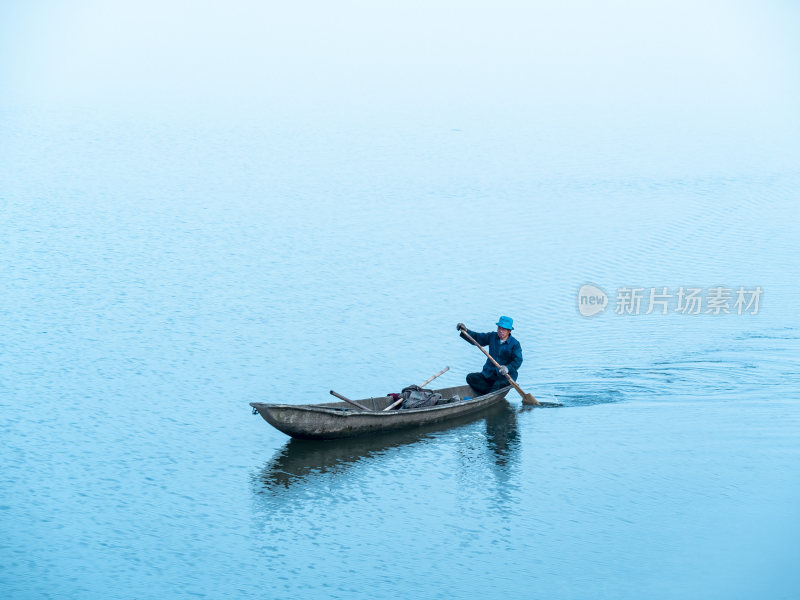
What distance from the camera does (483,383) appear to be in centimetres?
1609

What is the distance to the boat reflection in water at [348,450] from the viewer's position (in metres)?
13.1

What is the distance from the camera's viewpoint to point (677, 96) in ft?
143

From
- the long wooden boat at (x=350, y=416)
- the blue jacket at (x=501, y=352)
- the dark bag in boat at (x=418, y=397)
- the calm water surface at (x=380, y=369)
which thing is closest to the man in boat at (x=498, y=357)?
the blue jacket at (x=501, y=352)

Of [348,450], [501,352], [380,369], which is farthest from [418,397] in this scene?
[380,369]

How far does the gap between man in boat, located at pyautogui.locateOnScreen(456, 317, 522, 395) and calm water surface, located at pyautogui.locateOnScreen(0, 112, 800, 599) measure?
65cm

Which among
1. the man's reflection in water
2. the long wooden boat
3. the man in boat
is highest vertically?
the man in boat

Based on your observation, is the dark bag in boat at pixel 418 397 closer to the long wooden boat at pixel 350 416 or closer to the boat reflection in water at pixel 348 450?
the long wooden boat at pixel 350 416

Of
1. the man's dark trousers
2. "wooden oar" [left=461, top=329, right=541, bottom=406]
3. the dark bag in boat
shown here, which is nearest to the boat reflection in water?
the dark bag in boat

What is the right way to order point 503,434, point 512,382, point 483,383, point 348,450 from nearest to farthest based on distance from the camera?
point 348,450 → point 503,434 → point 512,382 → point 483,383

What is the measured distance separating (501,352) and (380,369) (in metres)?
2.65

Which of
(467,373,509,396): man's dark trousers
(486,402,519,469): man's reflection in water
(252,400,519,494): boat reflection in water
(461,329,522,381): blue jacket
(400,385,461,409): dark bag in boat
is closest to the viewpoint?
(252,400,519,494): boat reflection in water

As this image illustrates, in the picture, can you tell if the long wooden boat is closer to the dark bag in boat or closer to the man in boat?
the dark bag in boat

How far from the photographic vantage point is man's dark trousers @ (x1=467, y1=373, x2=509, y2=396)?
16.0 metres

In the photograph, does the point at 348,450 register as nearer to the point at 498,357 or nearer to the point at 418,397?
the point at 418,397
